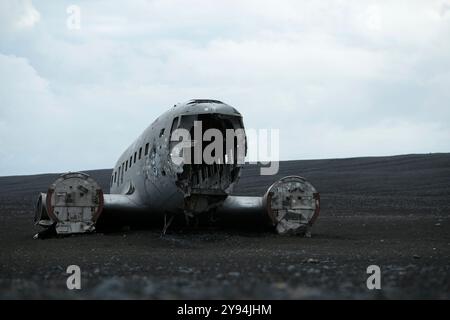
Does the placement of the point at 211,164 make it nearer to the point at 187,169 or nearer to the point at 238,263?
the point at 187,169

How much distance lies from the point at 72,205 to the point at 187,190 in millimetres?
3108

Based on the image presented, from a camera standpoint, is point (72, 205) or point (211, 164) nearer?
point (72, 205)

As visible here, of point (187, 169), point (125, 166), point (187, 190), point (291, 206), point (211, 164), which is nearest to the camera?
point (187, 190)

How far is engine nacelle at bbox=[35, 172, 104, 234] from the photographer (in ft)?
48.6

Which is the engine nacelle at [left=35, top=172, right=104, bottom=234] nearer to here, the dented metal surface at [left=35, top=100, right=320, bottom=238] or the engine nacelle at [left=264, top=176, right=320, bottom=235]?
the dented metal surface at [left=35, top=100, right=320, bottom=238]

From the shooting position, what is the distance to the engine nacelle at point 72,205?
1482 centimetres

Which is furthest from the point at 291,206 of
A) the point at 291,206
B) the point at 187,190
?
the point at 187,190

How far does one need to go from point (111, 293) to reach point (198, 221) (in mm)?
10343

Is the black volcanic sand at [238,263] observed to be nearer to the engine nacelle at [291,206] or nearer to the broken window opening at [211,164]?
the engine nacelle at [291,206]

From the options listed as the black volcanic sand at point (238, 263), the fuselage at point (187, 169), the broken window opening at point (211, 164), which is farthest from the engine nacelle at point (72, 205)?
the broken window opening at point (211, 164)

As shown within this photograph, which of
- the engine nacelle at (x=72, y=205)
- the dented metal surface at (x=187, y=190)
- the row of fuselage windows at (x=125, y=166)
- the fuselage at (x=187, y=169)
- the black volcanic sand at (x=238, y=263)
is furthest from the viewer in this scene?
the row of fuselage windows at (x=125, y=166)

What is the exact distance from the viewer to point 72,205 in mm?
14938
